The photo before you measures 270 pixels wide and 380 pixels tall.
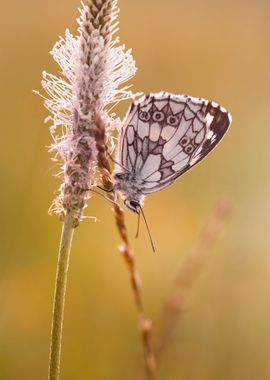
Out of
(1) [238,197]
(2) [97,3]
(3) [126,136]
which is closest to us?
(2) [97,3]

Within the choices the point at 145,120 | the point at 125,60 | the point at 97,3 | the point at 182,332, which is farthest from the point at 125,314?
the point at 97,3

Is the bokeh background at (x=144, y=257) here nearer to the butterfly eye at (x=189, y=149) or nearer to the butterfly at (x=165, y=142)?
the butterfly at (x=165, y=142)

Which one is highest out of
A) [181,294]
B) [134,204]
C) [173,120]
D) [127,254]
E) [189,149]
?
[173,120]

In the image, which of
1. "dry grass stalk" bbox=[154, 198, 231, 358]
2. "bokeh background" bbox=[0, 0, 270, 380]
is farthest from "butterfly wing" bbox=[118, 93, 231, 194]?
"bokeh background" bbox=[0, 0, 270, 380]

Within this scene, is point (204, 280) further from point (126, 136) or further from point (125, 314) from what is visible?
point (126, 136)

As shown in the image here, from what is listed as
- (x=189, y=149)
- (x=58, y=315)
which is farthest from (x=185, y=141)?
(x=58, y=315)

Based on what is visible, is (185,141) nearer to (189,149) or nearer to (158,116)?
(189,149)

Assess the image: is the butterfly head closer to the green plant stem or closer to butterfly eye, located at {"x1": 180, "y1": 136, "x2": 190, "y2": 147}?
butterfly eye, located at {"x1": 180, "y1": 136, "x2": 190, "y2": 147}
